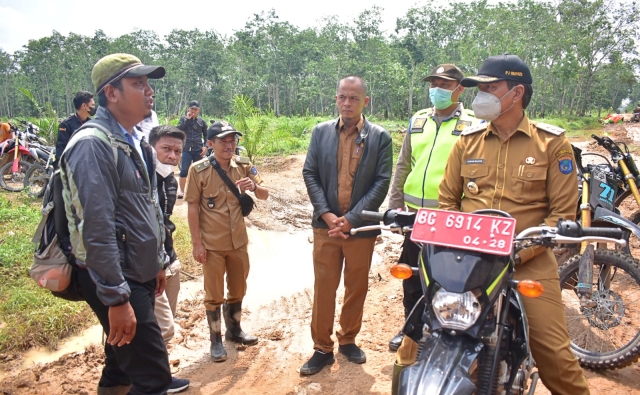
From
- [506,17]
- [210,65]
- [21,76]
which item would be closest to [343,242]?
[506,17]

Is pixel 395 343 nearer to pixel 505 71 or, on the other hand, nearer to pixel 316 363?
pixel 316 363

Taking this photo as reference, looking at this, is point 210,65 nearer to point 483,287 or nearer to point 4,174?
point 4,174

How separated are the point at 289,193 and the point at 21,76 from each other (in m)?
61.1

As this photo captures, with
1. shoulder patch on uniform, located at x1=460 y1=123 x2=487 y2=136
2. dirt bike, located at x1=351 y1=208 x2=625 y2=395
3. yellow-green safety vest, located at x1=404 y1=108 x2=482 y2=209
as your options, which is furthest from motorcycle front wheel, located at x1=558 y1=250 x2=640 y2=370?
dirt bike, located at x1=351 y1=208 x2=625 y2=395

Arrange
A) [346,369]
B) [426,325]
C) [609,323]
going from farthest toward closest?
[346,369] → [609,323] → [426,325]

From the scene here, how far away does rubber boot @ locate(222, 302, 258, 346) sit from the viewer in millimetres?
4074

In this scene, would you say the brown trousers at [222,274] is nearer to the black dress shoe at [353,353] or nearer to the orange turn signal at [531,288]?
the black dress shoe at [353,353]

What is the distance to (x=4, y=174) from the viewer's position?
10.3 m

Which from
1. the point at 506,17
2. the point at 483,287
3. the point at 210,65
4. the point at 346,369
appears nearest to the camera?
the point at 483,287

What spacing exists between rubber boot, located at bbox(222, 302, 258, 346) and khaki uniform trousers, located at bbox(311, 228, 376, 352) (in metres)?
0.82

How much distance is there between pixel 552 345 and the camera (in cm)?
220

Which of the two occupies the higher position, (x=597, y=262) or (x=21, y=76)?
(x=21, y=76)

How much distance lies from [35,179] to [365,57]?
124 feet

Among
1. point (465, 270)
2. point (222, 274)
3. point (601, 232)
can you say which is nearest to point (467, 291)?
point (465, 270)
